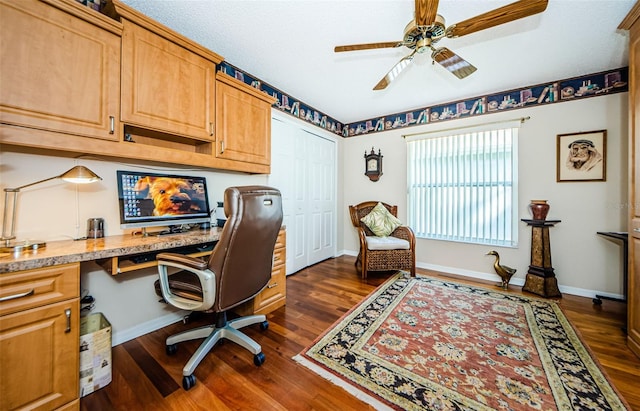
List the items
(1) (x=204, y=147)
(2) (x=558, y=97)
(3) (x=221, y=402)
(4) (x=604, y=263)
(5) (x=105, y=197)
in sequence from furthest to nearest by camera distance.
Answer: (2) (x=558, y=97) → (4) (x=604, y=263) → (1) (x=204, y=147) → (5) (x=105, y=197) → (3) (x=221, y=402)

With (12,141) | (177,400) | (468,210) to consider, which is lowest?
(177,400)

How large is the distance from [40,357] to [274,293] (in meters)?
1.48

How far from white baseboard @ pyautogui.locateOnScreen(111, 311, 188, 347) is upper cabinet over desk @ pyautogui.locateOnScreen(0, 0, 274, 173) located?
1347mm

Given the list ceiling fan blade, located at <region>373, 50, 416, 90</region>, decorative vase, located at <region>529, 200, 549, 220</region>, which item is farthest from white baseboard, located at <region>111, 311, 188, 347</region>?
decorative vase, located at <region>529, 200, 549, 220</region>

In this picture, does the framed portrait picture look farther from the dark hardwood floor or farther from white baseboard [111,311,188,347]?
white baseboard [111,311,188,347]

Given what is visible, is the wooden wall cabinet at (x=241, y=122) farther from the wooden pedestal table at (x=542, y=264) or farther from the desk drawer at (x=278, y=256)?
the wooden pedestal table at (x=542, y=264)

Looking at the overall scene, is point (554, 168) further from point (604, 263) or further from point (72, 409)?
point (72, 409)

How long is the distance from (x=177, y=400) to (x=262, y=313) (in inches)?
35.3

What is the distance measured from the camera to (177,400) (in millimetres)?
1271

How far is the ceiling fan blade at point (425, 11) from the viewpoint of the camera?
4.09 feet

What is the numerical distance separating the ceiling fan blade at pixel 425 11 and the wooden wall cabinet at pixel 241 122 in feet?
5.26

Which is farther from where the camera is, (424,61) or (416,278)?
(416,278)

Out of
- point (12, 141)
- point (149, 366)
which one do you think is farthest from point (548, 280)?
point (12, 141)

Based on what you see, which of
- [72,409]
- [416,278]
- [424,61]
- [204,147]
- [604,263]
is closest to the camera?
[72,409]
